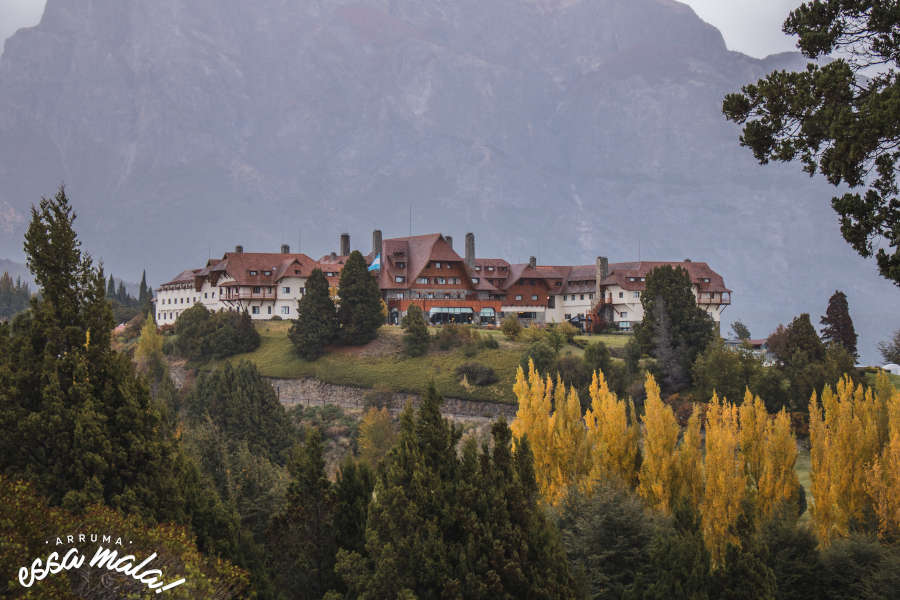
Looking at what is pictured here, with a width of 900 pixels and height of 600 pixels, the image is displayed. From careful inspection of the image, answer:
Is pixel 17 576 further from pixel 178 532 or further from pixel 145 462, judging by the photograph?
pixel 145 462

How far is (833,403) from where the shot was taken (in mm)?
34219

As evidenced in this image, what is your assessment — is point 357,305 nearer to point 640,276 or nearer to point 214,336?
point 214,336

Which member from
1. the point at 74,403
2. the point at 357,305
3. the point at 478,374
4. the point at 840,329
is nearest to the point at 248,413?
the point at 478,374

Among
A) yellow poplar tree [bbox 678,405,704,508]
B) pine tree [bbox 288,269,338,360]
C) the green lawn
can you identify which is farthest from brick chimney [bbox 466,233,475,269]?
yellow poplar tree [bbox 678,405,704,508]

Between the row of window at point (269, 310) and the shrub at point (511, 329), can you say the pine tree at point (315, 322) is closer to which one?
the row of window at point (269, 310)

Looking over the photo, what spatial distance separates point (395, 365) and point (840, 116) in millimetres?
62615

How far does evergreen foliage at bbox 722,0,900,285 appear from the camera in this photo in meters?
16.6

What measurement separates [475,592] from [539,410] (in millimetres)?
17956

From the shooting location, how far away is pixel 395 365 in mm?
76750

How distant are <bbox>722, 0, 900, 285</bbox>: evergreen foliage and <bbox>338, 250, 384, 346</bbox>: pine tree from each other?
64.5 metres

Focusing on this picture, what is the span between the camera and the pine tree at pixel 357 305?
8119 cm

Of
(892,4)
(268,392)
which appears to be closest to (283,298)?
(268,392)

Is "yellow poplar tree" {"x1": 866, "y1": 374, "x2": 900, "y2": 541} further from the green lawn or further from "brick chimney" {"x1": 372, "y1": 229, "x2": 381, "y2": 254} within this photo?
"brick chimney" {"x1": 372, "y1": 229, "x2": 381, "y2": 254}

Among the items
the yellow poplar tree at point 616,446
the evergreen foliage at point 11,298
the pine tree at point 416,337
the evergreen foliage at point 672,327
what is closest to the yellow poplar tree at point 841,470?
the yellow poplar tree at point 616,446
